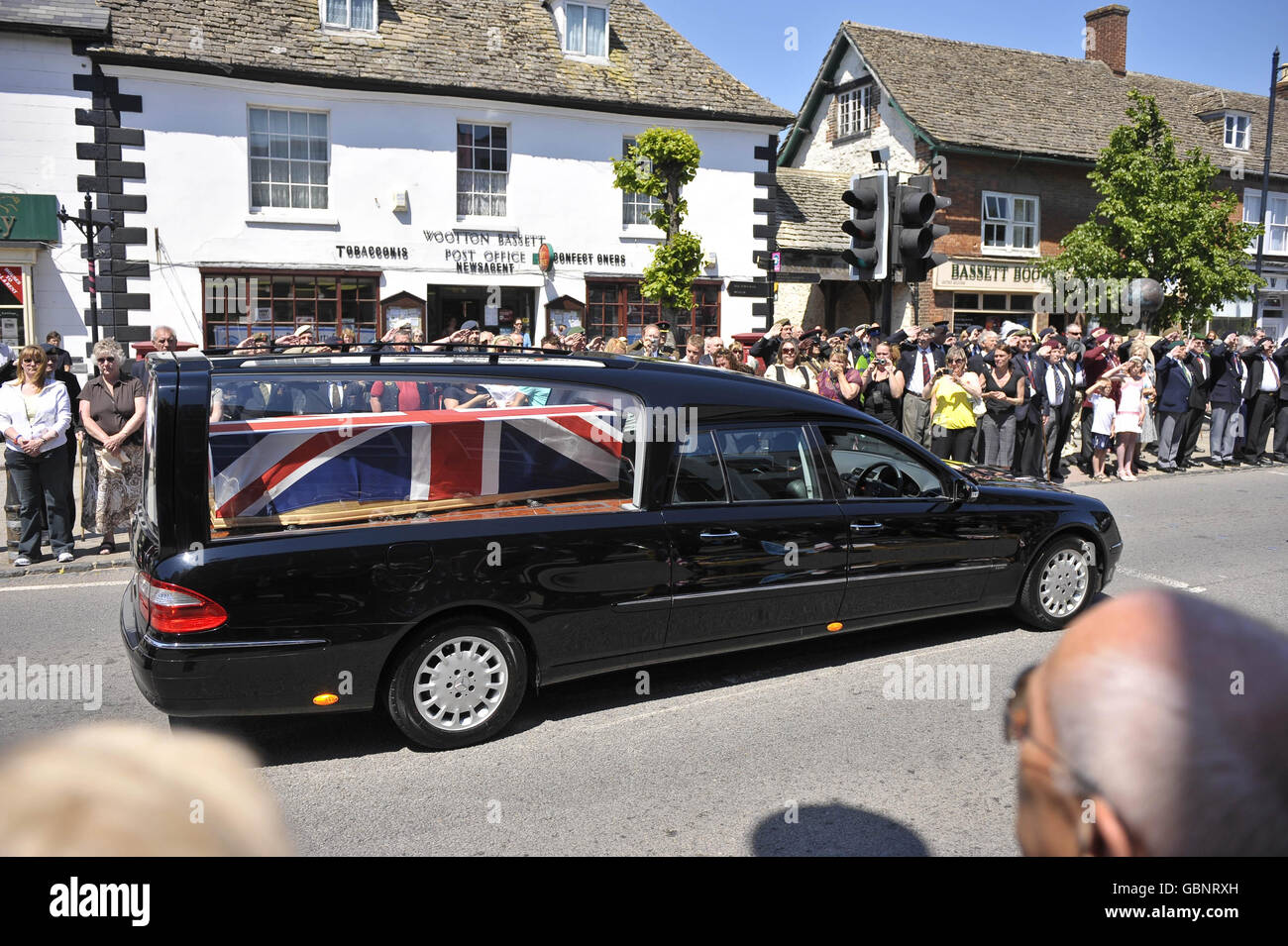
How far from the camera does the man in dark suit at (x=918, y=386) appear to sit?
12492 millimetres

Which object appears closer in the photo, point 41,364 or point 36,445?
point 36,445

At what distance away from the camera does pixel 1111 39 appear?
32.0 m

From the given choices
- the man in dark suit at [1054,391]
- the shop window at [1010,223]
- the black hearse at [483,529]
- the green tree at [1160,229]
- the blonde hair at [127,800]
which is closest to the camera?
the blonde hair at [127,800]

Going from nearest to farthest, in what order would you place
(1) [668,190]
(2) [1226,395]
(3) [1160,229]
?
(2) [1226,395]
(1) [668,190]
(3) [1160,229]

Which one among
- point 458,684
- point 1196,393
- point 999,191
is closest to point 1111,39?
point 999,191

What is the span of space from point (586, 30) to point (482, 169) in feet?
13.3

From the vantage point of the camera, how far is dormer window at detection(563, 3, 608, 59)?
20.7 metres

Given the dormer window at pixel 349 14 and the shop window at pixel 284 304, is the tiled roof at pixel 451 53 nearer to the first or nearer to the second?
the dormer window at pixel 349 14

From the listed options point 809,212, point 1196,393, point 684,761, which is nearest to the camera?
point 684,761

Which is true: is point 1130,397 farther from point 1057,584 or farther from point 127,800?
point 127,800

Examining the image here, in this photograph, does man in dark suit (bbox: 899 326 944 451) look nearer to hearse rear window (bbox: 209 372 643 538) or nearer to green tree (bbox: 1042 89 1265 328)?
hearse rear window (bbox: 209 372 643 538)

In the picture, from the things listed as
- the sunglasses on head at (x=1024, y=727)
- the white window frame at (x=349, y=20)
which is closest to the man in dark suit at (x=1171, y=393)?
the white window frame at (x=349, y=20)
